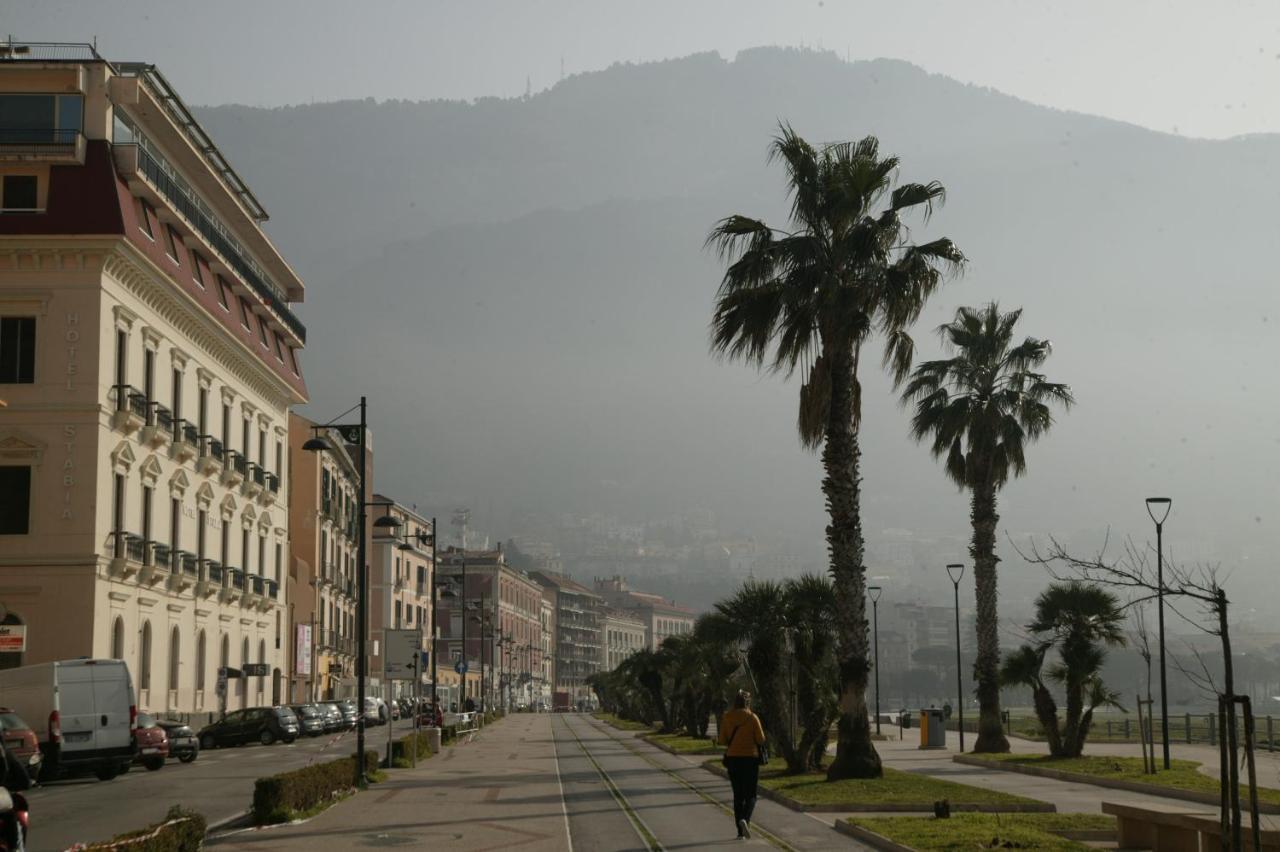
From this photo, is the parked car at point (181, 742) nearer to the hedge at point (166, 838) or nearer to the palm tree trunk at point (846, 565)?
the palm tree trunk at point (846, 565)

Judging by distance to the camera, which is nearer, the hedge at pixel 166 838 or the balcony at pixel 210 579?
the hedge at pixel 166 838

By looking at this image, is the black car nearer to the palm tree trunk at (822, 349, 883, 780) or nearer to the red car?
the red car

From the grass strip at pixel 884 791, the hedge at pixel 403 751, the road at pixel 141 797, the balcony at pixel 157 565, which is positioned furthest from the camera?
the balcony at pixel 157 565

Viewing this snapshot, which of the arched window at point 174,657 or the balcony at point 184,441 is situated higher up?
the balcony at point 184,441

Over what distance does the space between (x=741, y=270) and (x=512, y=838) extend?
1475 cm

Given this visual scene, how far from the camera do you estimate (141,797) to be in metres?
26.3

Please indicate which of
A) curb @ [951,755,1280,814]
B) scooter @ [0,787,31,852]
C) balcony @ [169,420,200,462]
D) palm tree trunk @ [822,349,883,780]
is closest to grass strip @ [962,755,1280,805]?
curb @ [951,755,1280,814]

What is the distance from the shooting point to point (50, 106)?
45.3 m

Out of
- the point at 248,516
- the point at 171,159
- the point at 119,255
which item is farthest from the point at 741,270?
the point at 248,516

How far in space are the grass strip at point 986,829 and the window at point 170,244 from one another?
3735cm

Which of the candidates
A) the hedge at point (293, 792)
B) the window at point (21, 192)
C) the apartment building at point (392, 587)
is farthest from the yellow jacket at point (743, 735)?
the apartment building at point (392, 587)

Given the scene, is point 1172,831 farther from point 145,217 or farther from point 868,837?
point 145,217

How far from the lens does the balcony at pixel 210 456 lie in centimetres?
5562

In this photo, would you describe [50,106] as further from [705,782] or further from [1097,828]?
[1097,828]
